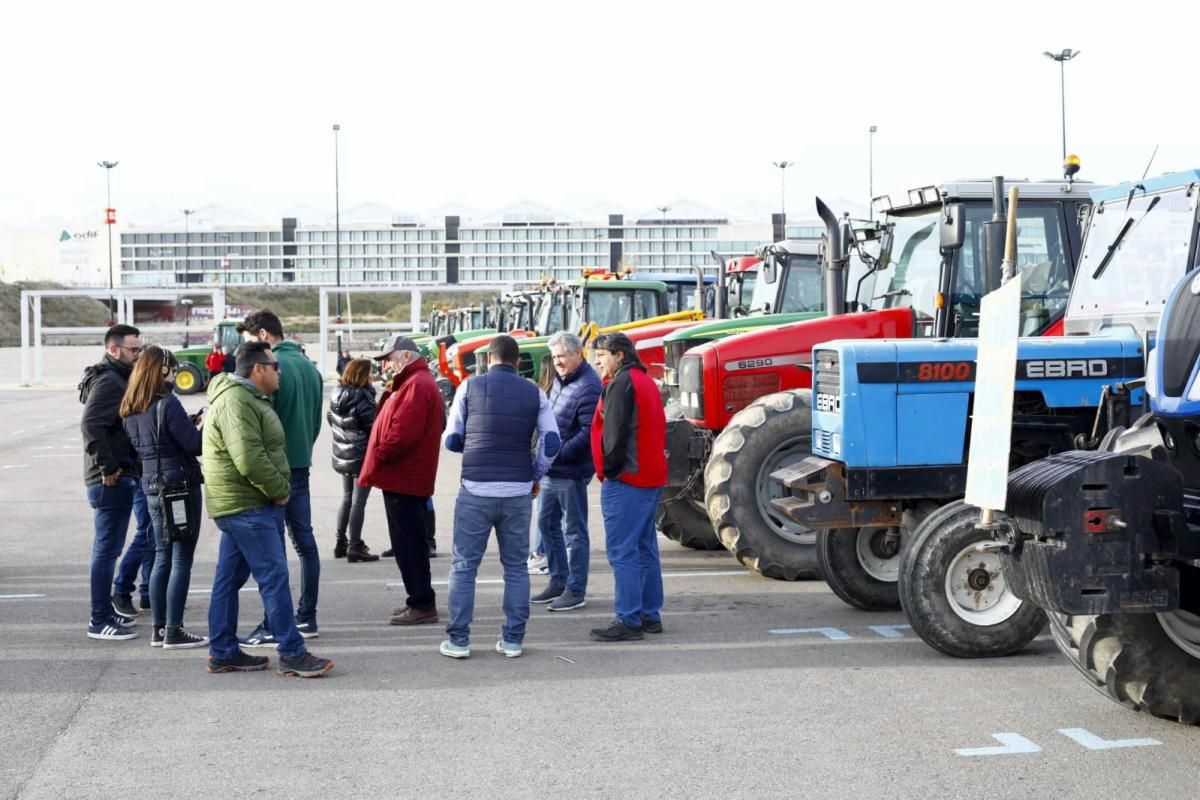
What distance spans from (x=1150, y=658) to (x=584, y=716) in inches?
97.5

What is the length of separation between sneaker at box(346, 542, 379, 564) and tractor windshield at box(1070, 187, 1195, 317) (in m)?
5.67

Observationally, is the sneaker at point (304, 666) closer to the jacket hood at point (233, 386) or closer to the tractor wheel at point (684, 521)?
the jacket hood at point (233, 386)

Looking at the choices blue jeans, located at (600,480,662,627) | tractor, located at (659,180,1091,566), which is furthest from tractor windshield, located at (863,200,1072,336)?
blue jeans, located at (600,480,662,627)

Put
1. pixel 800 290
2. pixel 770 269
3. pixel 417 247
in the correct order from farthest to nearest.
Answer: pixel 417 247
pixel 800 290
pixel 770 269

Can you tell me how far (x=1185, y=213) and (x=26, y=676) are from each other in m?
6.64

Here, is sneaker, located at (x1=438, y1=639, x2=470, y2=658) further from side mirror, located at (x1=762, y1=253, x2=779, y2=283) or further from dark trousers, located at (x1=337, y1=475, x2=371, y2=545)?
side mirror, located at (x1=762, y1=253, x2=779, y2=283)

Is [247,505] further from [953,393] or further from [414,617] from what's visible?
[953,393]

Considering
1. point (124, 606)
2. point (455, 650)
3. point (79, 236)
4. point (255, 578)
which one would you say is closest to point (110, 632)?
point (124, 606)

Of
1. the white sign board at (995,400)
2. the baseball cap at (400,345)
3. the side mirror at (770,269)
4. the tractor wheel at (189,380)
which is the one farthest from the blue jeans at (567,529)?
the tractor wheel at (189,380)

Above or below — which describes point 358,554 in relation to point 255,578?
below

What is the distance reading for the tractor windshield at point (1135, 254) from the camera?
7.62 meters

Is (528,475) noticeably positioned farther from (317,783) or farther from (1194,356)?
(1194,356)

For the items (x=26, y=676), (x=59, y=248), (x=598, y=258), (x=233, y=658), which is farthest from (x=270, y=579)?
(x=59, y=248)

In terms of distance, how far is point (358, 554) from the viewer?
36.1 feet
